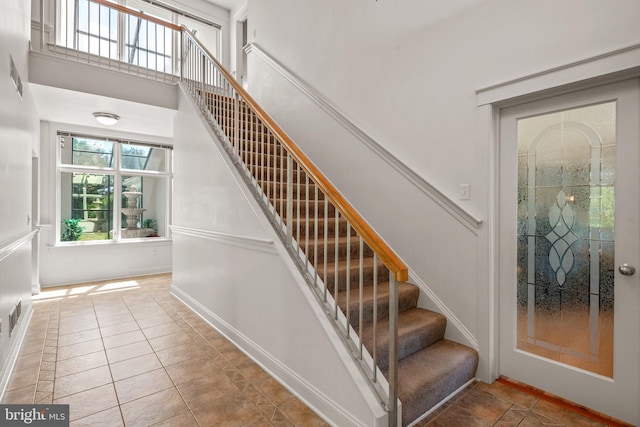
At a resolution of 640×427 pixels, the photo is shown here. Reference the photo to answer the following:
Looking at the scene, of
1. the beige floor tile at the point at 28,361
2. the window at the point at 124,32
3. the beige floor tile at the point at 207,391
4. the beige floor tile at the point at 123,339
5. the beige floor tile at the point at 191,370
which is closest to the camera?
the beige floor tile at the point at 207,391

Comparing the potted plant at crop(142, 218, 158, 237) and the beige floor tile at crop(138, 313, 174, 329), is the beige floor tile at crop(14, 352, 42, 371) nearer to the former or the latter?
the beige floor tile at crop(138, 313, 174, 329)

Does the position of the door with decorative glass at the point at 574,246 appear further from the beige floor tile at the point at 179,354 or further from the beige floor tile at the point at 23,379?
the beige floor tile at the point at 23,379

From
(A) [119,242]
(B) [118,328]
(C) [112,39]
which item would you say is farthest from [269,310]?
(C) [112,39]

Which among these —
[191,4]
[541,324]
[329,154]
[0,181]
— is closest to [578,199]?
[541,324]

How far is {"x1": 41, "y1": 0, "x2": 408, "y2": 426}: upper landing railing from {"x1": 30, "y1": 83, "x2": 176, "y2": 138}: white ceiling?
75cm

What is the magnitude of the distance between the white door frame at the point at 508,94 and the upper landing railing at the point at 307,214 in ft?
2.53

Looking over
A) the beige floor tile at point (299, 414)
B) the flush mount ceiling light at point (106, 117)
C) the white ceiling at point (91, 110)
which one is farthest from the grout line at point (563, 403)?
the flush mount ceiling light at point (106, 117)

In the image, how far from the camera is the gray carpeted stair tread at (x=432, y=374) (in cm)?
184

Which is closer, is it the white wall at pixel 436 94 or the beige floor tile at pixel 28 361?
the white wall at pixel 436 94

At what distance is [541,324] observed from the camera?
2189 mm

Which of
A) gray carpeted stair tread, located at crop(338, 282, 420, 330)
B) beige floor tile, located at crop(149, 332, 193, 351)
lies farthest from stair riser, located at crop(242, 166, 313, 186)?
beige floor tile, located at crop(149, 332, 193, 351)

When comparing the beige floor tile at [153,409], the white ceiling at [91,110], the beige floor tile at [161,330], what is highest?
the white ceiling at [91,110]

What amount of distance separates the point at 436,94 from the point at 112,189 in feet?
18.6

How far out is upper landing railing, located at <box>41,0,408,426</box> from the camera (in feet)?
5.71
